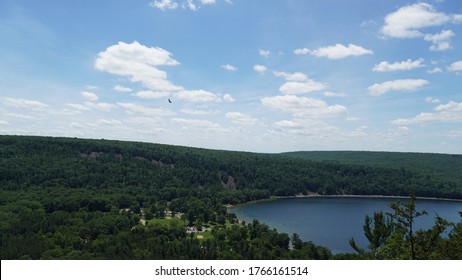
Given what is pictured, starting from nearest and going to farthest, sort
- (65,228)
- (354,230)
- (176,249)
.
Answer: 1. (176,249)
2. (65,228)
3. (354,230)

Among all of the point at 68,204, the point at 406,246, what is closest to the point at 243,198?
the point at 68,204

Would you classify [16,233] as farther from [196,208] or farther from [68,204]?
[196,208]

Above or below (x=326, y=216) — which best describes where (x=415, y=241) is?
above

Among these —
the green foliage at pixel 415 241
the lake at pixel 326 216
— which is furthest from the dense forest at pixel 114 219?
the green foliage at pixel 415 241

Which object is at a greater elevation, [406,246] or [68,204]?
[406,246]

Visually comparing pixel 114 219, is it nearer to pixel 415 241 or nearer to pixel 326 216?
pixel 326 216

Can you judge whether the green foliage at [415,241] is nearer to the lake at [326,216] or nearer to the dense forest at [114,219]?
the dense forest at [114,219]

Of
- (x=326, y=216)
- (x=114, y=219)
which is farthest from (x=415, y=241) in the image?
(x=326, y=216)

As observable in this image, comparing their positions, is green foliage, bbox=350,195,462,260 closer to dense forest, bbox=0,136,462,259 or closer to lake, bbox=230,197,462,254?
dense forest, bbox=0,136,462,259
